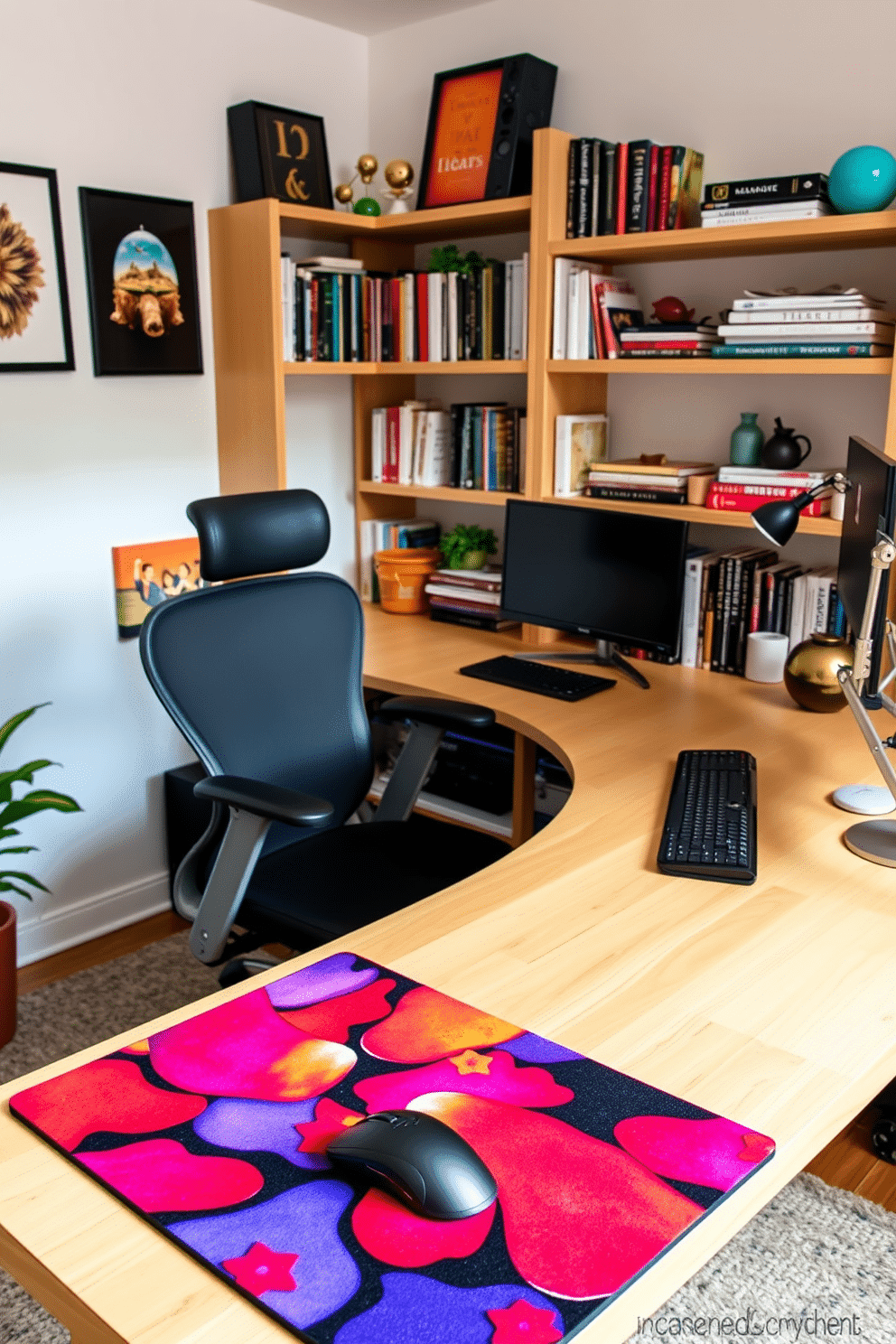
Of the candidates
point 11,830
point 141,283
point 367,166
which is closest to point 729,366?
point 367,166

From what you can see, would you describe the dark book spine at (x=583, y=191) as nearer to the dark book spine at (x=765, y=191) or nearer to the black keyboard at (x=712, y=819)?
the dark book spine at (x=765, y=191)

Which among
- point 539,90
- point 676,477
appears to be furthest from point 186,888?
point 539,90

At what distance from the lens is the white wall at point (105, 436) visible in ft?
9.32

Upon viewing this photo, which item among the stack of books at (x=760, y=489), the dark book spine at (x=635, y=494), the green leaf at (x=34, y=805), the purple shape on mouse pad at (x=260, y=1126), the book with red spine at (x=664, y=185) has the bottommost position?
the green leaf at (x=34, y=805)

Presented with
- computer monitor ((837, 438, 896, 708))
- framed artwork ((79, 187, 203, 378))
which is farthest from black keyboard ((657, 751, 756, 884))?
framed artwork ((79, 187, 203, 378))

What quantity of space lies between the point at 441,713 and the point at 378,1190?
135cm

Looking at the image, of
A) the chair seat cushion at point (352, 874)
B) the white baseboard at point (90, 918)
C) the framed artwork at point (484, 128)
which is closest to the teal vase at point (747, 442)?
the framed artwork at point (484, 128)

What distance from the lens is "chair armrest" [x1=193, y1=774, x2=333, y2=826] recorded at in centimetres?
186

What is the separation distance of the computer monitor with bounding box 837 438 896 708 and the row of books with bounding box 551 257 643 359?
0.87 metres

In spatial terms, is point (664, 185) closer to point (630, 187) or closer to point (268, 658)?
point (630, 187)

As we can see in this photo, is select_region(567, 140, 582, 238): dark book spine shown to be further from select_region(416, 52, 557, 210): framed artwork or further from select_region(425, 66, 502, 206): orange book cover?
select_region(425, 66, 502, 206): orange book cover

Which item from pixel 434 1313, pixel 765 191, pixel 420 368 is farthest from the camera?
pixel 420 368

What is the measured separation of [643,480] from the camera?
292 centimetres

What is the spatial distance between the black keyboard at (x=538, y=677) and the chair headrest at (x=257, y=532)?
60cm
